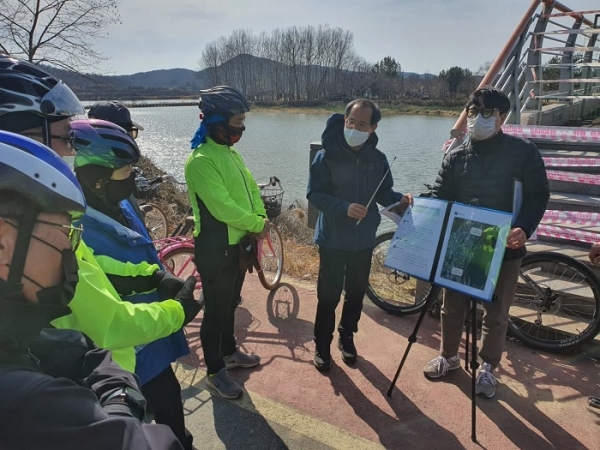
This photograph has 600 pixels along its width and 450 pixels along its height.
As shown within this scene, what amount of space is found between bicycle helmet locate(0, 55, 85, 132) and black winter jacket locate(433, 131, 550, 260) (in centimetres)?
237

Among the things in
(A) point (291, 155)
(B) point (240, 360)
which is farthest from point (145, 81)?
(B) point (240, 360)

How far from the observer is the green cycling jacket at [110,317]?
50.9 inches

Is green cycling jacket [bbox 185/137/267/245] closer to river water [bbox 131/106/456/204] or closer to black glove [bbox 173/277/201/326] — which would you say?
black glove [bbox 173/277/201/326]

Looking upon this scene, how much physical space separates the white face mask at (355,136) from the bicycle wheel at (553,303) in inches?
73.4

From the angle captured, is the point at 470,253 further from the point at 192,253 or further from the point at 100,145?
the point at 192,253

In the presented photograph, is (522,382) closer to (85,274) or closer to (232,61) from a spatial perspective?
(85,274)

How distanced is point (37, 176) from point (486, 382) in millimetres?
3004

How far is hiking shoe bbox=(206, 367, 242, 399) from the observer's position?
2834mm

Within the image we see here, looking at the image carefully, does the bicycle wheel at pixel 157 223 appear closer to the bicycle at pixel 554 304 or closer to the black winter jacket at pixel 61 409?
the bicycle at pixel 554 304

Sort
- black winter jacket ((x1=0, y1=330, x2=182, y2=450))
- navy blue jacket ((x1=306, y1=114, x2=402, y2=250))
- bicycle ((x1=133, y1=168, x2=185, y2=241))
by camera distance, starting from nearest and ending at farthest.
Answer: black winter jacket ((x1=0, y1=330, x2=182, y2=450)) < navy blue jacket ((x1=306, y1=114, x2=402, y2=250)) < bicycle ((x1=133, y1=168, x2=185, y2=241))

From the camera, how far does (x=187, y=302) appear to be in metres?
1.62

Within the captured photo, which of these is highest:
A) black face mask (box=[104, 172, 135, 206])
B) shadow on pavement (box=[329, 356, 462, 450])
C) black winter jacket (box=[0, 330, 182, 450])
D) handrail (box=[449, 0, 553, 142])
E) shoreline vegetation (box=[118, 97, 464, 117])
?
shoreline vegetation (box=[118, 97, 464, 117])

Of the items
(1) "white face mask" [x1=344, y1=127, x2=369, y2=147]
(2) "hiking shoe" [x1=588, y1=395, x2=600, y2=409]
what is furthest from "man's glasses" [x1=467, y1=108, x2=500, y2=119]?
(2) "hiking shoe" [x1=588, y1=395, x2=600, y2=409]

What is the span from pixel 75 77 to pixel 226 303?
10.1 meters
